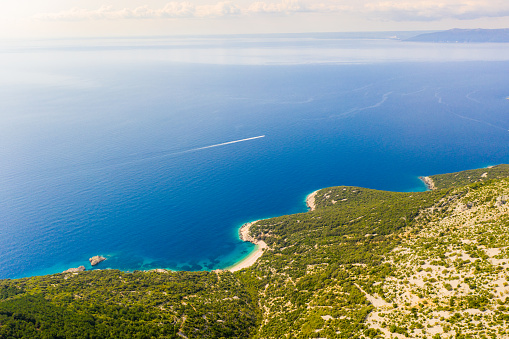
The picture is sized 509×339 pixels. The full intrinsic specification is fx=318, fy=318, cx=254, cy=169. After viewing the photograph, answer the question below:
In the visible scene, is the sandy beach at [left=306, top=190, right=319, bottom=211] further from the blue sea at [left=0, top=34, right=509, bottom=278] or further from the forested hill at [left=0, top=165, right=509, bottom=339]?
the forested hill at [left=0, top=165, right=509, bottom=339]

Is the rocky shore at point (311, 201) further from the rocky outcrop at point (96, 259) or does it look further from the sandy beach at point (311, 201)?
the rocky outcrop at point (96, 259)

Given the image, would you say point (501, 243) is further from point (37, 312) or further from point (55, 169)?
point (55, 169)

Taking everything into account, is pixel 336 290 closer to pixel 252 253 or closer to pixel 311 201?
pixel 252 253

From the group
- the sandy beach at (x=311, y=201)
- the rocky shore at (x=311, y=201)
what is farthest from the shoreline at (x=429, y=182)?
the sandy beach at (x=311, y=201)

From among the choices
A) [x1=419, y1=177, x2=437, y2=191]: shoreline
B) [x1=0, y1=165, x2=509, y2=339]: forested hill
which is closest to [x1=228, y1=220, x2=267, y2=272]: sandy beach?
[x1=0, y1=165, x2=509, y2=339]: forested hill

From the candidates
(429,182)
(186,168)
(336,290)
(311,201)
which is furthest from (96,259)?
(429,182)
